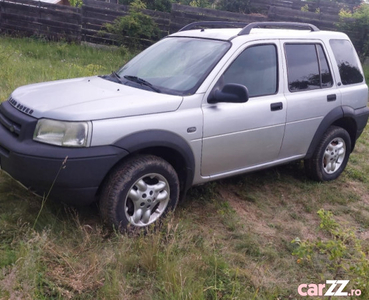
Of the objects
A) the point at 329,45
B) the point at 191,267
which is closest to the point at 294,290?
the point at 191,267

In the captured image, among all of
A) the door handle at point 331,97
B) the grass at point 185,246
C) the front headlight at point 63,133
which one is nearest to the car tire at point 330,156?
the grass at point 185,246

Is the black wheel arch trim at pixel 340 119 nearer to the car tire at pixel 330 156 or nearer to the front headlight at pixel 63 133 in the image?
the car tire at pixel 330 156

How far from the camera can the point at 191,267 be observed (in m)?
3.12

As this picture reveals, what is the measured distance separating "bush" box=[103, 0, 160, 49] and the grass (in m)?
8.43

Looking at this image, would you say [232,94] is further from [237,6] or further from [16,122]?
[237,6]

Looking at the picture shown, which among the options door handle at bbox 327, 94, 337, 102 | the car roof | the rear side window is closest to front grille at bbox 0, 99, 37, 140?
the car roof

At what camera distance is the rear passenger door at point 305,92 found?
466 centimetres

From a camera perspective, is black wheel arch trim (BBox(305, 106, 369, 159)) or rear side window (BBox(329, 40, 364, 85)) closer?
black wheel arch trim (BBox(305, 106, 369, 159))

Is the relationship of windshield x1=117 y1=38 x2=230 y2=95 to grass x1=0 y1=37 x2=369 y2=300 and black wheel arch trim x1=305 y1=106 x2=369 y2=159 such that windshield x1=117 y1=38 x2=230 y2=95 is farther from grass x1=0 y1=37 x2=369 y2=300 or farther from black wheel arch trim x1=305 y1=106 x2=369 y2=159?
black wheel arch trim x1=305 y1=106 x2=369 y2=159

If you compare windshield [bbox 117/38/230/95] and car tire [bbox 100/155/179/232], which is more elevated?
windshield [bbox 117/38/230/95]

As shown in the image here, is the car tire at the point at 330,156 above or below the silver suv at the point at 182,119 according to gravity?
below

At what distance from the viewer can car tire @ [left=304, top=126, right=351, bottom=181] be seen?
5199mm

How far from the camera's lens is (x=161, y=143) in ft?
11.7

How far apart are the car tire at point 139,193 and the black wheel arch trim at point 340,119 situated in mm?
2073
